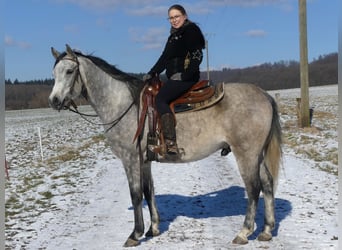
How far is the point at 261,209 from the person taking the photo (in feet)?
22.3

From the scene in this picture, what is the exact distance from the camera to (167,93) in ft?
17.6

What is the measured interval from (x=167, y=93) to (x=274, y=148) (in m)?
1.80

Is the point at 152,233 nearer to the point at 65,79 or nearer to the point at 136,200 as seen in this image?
the point at 136,200

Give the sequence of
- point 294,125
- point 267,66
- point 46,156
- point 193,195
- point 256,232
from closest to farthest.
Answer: point 256,232, point 193,195, point 46,156, point 294,125, point 267,66

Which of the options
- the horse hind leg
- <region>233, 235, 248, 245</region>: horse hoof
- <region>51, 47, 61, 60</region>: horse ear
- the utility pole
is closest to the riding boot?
the horse hind leg

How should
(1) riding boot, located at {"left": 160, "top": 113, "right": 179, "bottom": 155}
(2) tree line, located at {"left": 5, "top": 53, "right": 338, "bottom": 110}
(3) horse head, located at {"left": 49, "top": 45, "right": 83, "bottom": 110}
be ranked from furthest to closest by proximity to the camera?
(2) tree line, located at {"left": 5, "top": 53, "right": 338, "bottom": 110}, (1) riding boot, located at {"left": 160, "top": 113, "right": 179, "bottom": 155}, (3) horse head, located at {"left": 49, "top": 45, "right": 83, "bottom": 110}

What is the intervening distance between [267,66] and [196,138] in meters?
97.1

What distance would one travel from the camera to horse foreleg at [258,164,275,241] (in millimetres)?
5496

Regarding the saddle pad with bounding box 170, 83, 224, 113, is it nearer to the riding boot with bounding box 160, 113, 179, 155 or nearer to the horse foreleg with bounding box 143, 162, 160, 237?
the riding boot with bounding box 160, 113, 179, 155

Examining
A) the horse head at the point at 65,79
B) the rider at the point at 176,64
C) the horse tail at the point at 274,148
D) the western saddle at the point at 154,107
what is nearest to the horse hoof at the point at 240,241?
the horse tail at the point at 274,148

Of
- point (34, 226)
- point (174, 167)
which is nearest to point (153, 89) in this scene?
point (34, 226)

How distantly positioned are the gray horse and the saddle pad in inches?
3.1

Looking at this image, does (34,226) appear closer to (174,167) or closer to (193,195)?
(193,195)

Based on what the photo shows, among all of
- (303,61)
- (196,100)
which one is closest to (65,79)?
(196,100)
